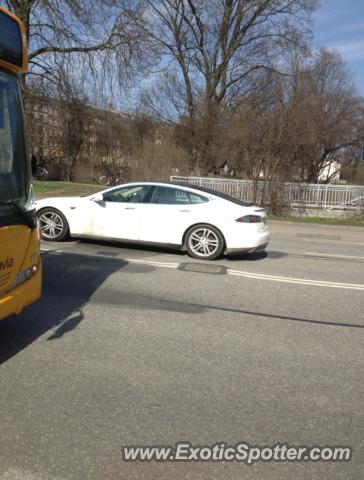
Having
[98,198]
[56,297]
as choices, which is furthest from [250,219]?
[56,297]

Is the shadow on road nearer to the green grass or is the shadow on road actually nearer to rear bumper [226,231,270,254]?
rear bumper [226,231,270,254]

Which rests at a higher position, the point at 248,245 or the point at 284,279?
the point at 248,245

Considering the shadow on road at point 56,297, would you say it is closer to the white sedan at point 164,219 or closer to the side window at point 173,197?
the white sedan at point 164,219

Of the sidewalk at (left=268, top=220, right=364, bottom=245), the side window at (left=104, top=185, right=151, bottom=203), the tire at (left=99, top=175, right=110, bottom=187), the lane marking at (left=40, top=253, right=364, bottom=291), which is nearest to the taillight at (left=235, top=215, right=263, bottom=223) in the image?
the lane marking at (left=40, top=253, right=364, bottom=291)

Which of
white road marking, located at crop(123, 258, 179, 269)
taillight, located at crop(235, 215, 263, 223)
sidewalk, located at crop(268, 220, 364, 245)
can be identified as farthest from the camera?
sidewalk, located at crop(268, 220, 364, 245)

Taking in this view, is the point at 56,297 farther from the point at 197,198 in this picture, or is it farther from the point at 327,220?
the point at 327,220

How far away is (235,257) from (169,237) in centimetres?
140

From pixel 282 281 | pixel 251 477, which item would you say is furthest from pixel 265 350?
pixel 282 281

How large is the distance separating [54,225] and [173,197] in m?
2.53

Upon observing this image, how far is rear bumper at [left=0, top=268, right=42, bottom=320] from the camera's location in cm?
385

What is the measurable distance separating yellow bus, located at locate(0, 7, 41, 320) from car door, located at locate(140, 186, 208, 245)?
4541mm

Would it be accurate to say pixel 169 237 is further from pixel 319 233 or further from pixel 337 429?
pixel 319 233

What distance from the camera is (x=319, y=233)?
1534 centimetres

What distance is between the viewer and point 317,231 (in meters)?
16.0
